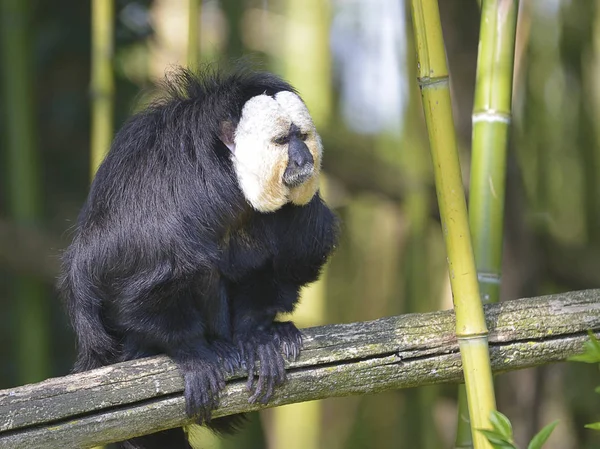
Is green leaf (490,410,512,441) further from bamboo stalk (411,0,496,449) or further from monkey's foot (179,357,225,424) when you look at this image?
monkey's foot (179,357,225,424)

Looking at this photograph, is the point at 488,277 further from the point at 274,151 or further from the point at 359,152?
the point at 359,152

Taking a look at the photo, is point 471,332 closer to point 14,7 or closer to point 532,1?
point 14,7

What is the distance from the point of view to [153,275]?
1.88 meters

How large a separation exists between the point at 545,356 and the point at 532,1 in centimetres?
306

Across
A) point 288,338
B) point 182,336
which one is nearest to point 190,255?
point 182,336

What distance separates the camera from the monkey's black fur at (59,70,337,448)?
189 cm

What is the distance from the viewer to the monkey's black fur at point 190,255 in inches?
74.3

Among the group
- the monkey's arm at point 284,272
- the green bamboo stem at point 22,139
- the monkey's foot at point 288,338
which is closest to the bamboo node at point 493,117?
the monkey's arm at point 284,272

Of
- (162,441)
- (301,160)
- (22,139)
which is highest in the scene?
(301,160)

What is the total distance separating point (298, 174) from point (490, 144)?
473 millimetres

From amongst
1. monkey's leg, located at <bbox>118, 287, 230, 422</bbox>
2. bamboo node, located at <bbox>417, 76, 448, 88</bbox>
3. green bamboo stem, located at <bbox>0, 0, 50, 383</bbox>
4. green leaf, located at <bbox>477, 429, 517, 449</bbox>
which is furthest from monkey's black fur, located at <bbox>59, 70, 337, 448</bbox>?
green bamboo stem, located at <bbox>0, 0, 50, 383</bbox>

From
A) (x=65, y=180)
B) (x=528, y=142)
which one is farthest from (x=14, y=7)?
(x=528, y=142)

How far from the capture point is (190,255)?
6.12ft

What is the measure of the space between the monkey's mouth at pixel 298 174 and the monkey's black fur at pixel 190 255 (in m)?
0.13
